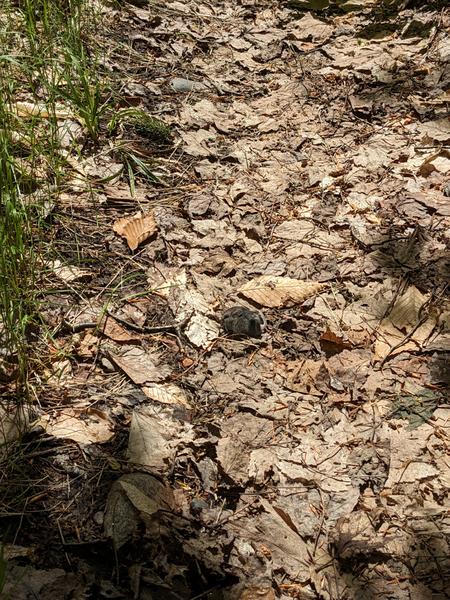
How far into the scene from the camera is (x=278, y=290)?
8.53 ft

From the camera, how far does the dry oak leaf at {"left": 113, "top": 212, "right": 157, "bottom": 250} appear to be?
2723 millimetres

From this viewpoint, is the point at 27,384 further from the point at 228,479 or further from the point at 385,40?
the point at 385,40

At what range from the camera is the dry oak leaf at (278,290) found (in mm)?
2564

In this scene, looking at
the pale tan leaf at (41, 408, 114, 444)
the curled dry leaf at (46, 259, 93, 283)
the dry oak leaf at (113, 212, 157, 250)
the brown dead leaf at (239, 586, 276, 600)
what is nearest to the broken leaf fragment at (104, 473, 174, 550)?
the pale tan leaf at (41, 408, 114, 444)

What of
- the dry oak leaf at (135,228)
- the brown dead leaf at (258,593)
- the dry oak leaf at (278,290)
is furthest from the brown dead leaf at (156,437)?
the dry oak leaf at (135,228)

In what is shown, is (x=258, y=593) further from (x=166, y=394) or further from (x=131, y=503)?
(x=166, y=394)

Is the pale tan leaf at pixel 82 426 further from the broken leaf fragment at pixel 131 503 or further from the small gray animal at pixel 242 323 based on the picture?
the small gray animal at pixel 242 323

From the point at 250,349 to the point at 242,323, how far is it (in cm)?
10

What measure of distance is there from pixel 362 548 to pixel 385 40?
3.44m

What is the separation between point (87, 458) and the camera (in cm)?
192

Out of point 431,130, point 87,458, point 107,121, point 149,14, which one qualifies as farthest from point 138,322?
point 149,14

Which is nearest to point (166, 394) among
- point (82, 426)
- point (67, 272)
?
point (82, 426)

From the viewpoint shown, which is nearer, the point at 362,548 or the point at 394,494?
the point at 362,548

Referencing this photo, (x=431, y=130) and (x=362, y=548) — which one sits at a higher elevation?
→ (x=431, y=130)
